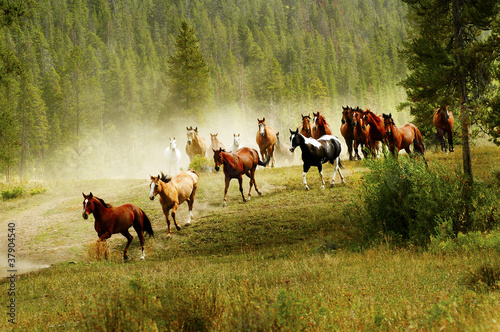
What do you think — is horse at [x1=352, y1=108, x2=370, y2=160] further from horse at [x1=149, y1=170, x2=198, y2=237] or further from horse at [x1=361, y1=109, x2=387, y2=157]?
horse at [x1=149, y1=170, x2=198, y2=237]

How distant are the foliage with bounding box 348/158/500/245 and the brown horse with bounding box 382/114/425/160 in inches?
225

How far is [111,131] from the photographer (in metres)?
70.2

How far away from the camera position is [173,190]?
15406mm

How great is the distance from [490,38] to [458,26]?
143cm

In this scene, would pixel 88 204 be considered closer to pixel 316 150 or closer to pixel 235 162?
pixel 235 162

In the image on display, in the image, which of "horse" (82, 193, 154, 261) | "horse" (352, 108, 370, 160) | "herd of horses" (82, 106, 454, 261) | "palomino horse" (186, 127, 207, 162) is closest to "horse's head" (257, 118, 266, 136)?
"herd of horses" (82, 106, 454, 261)

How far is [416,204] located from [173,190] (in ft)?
29.4

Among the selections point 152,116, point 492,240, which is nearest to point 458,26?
point 492,240

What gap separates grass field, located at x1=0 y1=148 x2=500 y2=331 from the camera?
4297 millimetres

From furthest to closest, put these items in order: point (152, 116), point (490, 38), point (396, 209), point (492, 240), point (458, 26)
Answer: point (152, 116) < point (458, 26) < point (490, 38) < point (396, 209) < point (492, 240)

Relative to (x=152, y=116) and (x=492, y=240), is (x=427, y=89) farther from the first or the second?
(x=152, y=116)

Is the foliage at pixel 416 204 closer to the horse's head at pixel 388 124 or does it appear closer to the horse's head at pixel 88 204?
the horse's head at pixel 388 124

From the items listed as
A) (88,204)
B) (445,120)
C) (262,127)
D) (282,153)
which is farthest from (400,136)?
(282,153)

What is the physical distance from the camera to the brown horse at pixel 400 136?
18.7m
